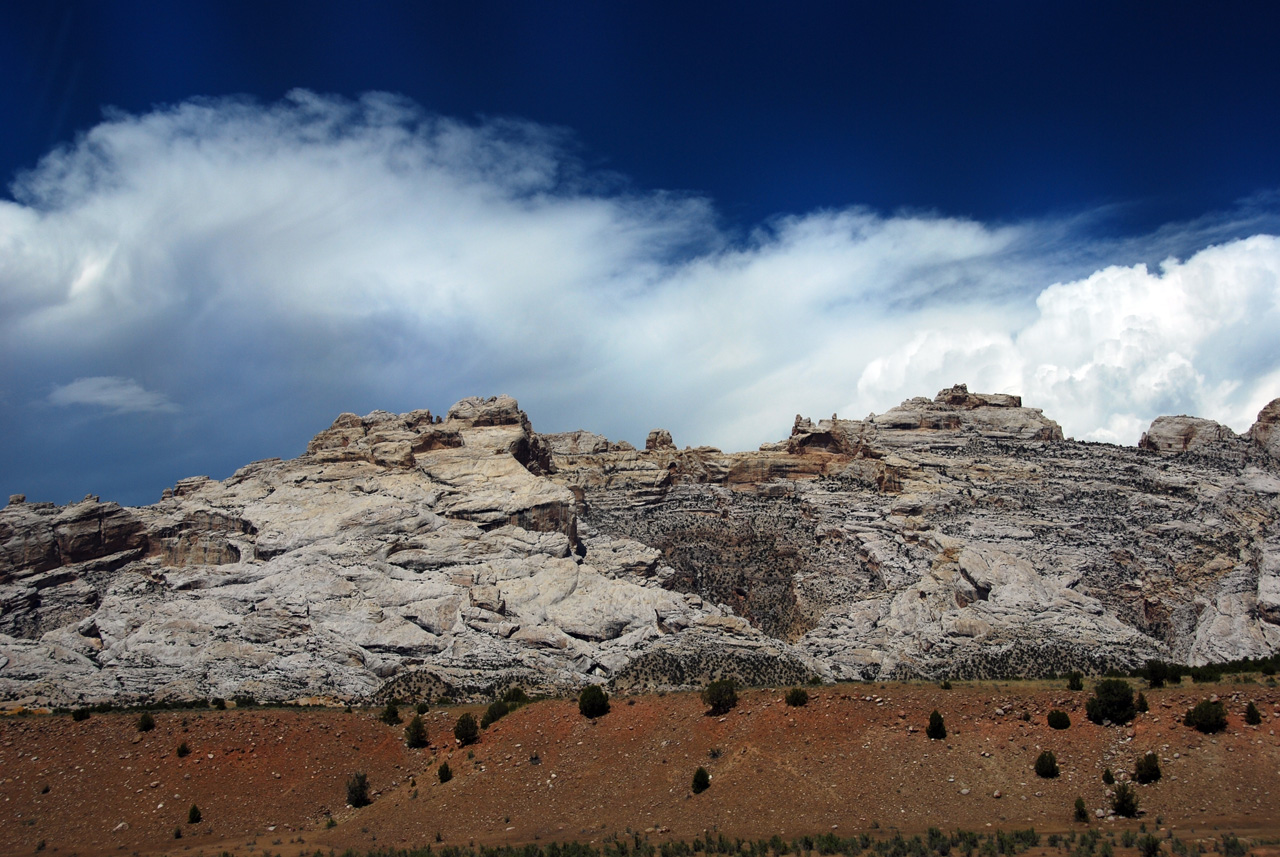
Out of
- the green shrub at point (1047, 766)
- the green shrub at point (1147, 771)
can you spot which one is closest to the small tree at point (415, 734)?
the green shrub at point (1047, 766)

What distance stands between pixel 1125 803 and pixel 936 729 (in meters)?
8.10

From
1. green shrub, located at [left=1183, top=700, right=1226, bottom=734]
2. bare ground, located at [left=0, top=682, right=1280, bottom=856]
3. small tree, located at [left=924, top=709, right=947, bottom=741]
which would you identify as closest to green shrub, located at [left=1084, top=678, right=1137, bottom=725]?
bare ground, located at [left=0, top=682, right=1280, bottom=856]

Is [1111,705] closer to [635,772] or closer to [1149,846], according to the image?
[1149,846]

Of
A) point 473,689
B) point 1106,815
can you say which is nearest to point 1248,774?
point 1106,815

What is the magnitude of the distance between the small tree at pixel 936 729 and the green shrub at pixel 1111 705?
650cm

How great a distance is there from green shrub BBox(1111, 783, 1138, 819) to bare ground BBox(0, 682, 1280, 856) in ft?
1.54

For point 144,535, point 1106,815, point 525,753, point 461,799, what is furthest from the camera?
point 144,535

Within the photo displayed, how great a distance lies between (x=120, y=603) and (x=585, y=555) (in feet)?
131

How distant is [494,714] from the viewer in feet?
150

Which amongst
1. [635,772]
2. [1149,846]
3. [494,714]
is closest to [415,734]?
[494,714]

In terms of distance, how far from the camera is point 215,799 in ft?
131

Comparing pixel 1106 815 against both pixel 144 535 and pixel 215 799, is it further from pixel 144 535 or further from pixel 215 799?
pixel 144 535

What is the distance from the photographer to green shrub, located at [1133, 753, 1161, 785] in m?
32.7

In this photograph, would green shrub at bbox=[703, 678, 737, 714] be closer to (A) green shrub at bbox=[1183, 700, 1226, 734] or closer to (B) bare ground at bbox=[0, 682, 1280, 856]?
(B) bare ground at bbox=[0, 682, 1280, 856]
